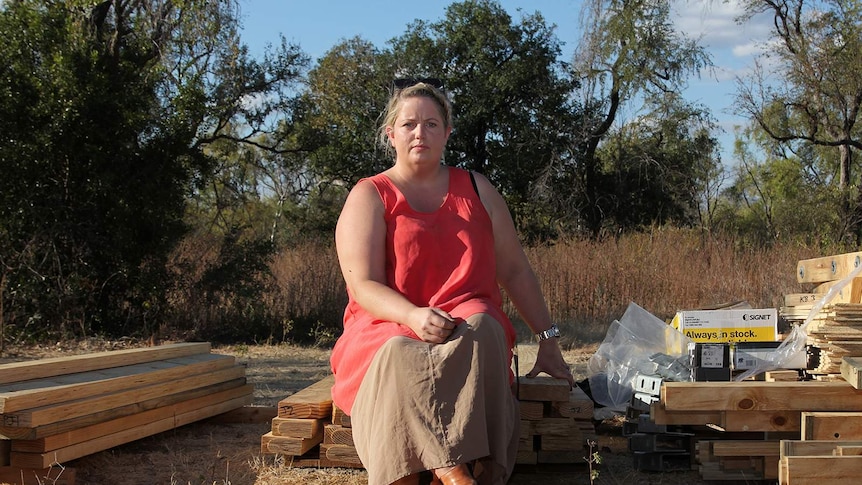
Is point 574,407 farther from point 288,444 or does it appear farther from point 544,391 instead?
point 288,444

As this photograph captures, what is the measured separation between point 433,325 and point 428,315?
40mm

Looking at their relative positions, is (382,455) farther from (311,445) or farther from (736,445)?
(736,445)

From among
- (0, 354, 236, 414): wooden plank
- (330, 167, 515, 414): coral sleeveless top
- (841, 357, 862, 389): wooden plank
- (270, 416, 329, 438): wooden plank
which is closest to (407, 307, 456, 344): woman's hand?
(330, 167, 515, 414): coral sleeveless top

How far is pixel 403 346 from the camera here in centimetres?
270

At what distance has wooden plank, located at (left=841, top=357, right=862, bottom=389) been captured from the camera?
3.19 m

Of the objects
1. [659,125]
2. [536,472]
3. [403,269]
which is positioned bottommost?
[536,472]

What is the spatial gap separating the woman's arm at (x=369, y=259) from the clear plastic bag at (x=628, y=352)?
2.44 m

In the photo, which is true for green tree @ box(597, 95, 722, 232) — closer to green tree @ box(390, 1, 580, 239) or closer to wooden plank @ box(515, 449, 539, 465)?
green tree @ box(390, 1, 580, 239)

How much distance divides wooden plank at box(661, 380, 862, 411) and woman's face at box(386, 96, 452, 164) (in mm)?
1393

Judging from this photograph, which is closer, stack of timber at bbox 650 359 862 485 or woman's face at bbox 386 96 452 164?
stack of timber at bbox 650 359 862 485

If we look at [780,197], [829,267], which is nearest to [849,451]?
[829,267]

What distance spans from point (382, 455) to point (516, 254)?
1250 mm

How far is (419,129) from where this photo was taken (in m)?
3.34

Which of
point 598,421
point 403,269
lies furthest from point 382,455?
point 598,421
